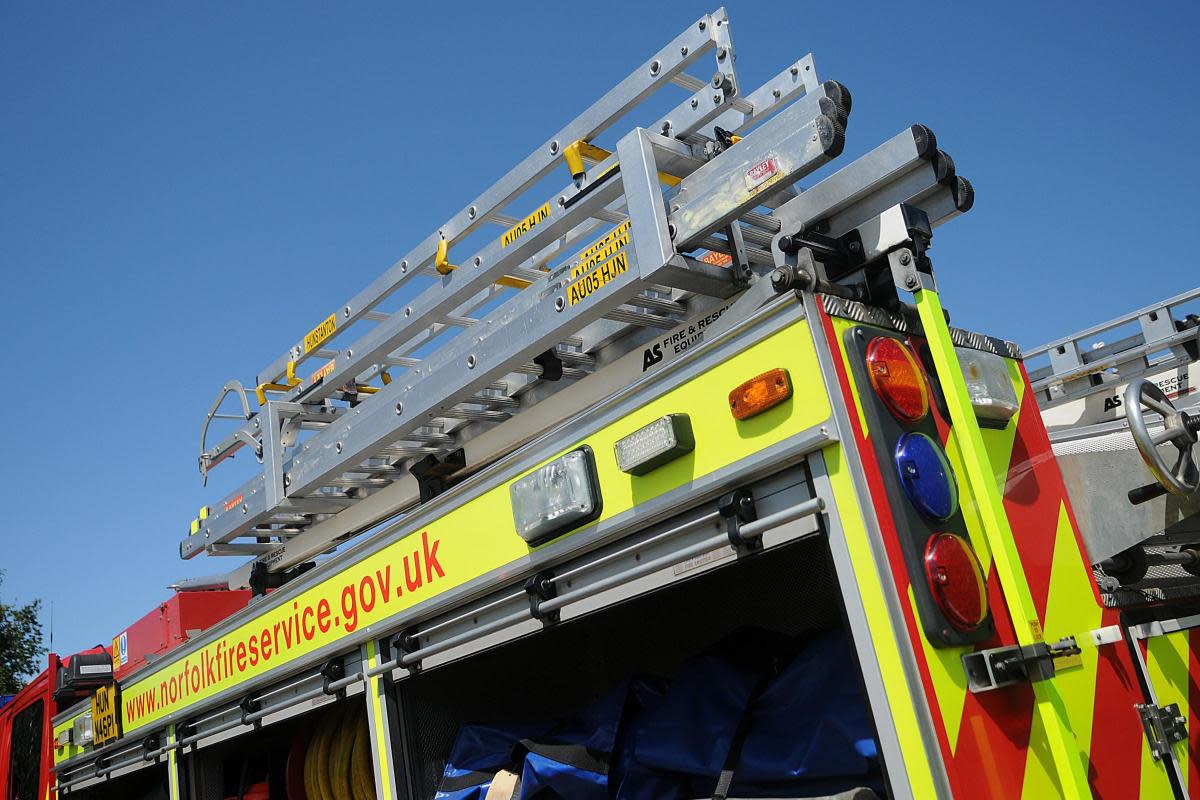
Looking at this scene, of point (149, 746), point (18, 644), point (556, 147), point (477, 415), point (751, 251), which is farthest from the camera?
point (18, 644)

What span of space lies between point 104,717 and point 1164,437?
4941 millimetres

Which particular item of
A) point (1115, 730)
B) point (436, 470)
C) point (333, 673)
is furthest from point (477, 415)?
point (1115, 730)

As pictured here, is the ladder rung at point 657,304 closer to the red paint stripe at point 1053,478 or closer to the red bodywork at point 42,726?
the red paint stripe at point 1053,478

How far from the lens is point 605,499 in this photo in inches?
99.4

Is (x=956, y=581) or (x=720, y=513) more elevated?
(x=720, y=513)

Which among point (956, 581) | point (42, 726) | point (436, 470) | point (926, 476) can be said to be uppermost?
point (436, 470)

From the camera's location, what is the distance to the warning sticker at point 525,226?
3.12 meters

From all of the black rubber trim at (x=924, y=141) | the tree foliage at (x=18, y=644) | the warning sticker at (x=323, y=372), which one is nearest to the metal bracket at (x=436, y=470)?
the warning sticker at (x=323, y=372)

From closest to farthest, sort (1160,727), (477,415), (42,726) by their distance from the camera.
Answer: (1160,727)
(477,415)
(42,726)

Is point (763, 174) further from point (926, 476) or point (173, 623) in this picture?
point (173, 623)

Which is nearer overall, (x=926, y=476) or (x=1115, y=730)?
(x=926, y=476)

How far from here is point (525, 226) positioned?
10.3ft

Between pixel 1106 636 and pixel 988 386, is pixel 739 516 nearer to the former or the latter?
pixel 988 386

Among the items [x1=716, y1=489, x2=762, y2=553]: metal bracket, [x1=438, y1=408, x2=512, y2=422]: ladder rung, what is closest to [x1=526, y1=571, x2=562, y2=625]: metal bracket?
[x1=716, y1=489, x2=762, y2=553]: metal bracket
